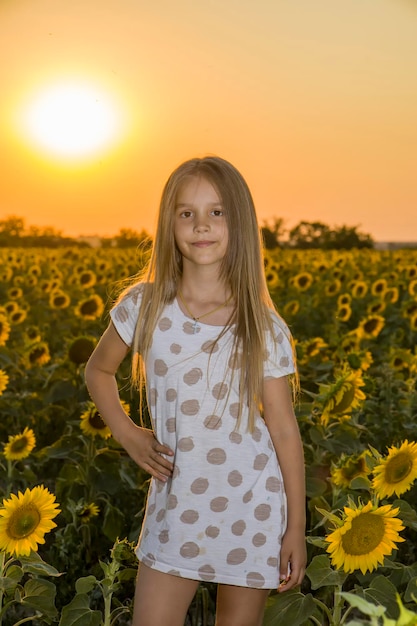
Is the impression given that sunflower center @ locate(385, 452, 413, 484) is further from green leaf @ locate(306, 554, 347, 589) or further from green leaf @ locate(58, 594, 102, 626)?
green leaf @ locate(58, 594, 102, 626)

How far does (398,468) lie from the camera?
244cm

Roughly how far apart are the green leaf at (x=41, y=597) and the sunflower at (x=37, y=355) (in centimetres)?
313

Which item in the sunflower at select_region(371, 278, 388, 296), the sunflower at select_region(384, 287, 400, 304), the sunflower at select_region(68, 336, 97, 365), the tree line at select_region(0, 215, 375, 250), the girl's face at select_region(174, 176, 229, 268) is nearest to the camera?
the girl's face at select_region(174, 176, 229, 268)

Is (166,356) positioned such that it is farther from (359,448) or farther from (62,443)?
(62,443)

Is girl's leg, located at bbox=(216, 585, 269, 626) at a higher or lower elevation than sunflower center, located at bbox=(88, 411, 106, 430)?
lower

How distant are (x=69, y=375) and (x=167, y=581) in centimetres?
290

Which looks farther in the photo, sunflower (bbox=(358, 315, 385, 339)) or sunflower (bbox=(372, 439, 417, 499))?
sunflower (bbox=(358, 315, 385, 339))

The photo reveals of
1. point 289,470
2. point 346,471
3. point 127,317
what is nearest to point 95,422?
point 346,471

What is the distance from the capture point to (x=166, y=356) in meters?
2.37

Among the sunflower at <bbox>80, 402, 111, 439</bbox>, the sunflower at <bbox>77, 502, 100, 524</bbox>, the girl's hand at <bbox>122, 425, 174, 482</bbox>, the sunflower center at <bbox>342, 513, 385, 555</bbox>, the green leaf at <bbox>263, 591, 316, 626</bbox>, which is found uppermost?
the girl's hand at <bbox>122, 425, 174, 482</bbox>

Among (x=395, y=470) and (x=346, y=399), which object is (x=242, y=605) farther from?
(x=346, y=399)

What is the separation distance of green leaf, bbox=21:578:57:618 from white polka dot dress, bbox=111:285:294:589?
0.73ft

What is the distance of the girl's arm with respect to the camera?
2289 mm

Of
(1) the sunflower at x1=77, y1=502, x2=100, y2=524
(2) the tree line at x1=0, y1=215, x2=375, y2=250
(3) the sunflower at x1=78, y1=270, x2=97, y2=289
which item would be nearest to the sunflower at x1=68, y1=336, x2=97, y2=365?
(1) the sunflower at x1=77, y1=502, x2=100, y2=524
